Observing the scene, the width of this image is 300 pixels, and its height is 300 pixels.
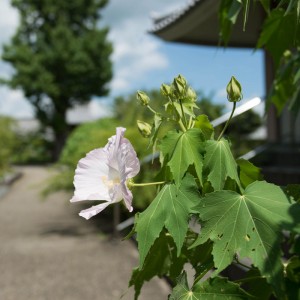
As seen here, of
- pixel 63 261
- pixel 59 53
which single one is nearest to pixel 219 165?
pixel 63 261

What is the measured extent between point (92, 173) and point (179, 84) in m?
0.22

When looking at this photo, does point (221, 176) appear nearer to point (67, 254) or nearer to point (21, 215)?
point (67, 254)

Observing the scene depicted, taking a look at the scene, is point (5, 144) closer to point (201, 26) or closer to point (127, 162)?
point (201, 26)

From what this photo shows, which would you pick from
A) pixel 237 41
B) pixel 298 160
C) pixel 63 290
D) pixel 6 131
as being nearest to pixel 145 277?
pixel 63 290

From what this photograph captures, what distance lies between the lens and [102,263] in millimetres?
5281

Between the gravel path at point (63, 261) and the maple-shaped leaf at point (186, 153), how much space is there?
241 centimetres

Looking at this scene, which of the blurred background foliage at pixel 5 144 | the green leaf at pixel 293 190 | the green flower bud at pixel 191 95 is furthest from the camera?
the blurred background foliage at pixel 5 144

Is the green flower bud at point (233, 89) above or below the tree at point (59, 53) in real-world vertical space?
above

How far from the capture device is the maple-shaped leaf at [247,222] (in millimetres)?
693

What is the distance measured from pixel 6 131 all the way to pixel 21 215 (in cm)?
931

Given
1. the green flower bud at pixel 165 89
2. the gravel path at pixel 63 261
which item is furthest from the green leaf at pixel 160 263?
the gravel path at pixel 63 261

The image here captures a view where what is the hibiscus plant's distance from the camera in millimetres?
707

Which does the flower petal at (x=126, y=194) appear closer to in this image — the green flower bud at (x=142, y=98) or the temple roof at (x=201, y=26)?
the green flower bud at (x=142, y=98)

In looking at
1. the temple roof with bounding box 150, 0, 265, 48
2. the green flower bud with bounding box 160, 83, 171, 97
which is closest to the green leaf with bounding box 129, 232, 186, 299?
the green flower bud with bounding box 160, 83, 171, 97
